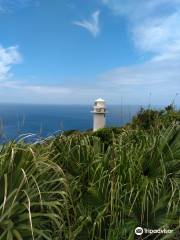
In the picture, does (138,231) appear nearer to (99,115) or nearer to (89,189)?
(89,189)

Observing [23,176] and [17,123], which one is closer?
[23,176]

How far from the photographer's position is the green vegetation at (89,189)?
3736mm

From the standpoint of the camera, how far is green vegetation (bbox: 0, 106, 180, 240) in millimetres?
3736

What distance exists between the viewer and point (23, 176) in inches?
150

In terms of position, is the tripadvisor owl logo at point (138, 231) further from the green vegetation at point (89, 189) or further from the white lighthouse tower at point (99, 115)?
the white lighthouse tower at point (99, 115)

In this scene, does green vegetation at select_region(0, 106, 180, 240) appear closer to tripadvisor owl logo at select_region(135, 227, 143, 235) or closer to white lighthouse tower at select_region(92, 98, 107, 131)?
tripadvisor owl logo at select_region(135, 227, 143, 235)

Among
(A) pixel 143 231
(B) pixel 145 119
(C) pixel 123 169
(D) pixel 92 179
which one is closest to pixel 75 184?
(D) pixel 92 179

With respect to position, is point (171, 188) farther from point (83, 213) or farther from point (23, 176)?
point (23, 176)

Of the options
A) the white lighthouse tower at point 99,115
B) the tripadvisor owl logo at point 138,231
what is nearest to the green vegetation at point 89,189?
the tripadvisor owl logo at point 138,231

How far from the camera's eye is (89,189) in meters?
4.38

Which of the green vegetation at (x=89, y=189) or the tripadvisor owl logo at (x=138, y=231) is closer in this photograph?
the green vegetation at (x=89, y=189)

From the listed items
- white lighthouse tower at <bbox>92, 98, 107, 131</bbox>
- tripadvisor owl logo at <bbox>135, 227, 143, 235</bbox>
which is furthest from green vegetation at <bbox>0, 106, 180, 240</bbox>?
white lighthouse tower at <bbox>92, 98, 107, 131</bbox>

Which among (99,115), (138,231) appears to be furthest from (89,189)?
(99,115)

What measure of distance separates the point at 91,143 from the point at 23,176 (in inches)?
74.0
